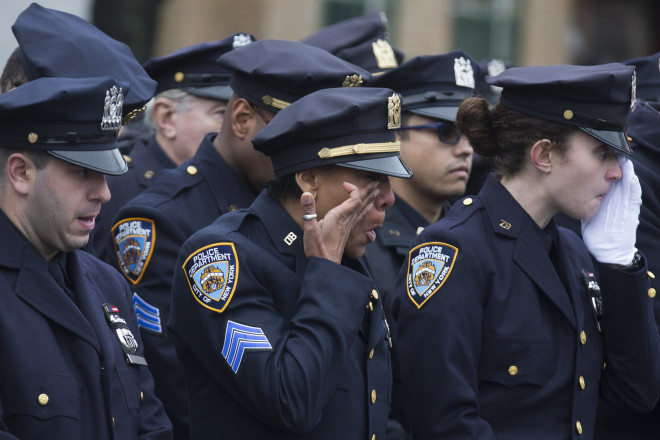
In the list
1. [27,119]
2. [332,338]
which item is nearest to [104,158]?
[27,119]

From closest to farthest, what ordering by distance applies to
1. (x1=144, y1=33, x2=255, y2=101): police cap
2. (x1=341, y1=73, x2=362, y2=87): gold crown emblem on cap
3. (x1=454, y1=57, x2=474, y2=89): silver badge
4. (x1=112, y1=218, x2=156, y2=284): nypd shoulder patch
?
(x1=341, y1=73, x2=362, y2=87): gold crown emblem on cap, (x1=112, y1=218, x2=156, y2=284): nypd shoulder patch, (x1=454, y1=57, x2=474, y2=89): silver badge, (x1=144, y1=33, x2=255, y2=101): police cap

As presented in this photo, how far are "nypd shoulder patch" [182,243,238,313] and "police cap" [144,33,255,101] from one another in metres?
2.36

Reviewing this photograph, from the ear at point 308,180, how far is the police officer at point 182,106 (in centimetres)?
219

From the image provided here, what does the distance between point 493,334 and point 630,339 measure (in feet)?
2.04

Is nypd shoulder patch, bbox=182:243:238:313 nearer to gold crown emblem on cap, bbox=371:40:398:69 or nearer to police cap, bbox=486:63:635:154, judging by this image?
police cap, bbox=486:63:635:154

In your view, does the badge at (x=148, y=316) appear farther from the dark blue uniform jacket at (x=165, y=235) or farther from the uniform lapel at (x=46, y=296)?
the uniform lapel at (x=46, y=296)

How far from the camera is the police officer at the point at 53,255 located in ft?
10.5

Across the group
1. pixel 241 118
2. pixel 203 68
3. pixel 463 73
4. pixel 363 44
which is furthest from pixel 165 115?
pixel 463 73

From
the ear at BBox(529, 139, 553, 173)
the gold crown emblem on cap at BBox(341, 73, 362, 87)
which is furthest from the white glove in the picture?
the gold crown emblem on cap at BBox(341, 73, 362, 87)

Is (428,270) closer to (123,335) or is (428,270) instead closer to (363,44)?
(123,335)

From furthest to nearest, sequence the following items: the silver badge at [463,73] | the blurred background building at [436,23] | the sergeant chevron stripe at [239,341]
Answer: the blurred background building at [436,23]
the silver badge at [463,73]
the sergeant chevron stripe at [239,341]

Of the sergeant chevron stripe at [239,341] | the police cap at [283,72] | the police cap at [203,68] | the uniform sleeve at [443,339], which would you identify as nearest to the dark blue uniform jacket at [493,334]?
the uniform sleeve at [443,339]

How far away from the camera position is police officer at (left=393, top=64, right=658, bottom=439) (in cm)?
371

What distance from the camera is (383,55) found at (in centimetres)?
620
